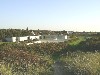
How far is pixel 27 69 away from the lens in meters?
16.2

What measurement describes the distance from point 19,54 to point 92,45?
1719 cm

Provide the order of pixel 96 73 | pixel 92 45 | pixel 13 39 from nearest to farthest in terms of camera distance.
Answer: pixel 96 73 < pixel 92 45 < pixel 13 39

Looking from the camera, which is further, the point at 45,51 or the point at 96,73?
the point at 45,51

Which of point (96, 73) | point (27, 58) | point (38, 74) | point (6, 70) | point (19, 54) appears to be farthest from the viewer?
point (19, 54)

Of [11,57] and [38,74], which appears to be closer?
[38,74]

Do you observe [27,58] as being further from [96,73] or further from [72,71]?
[96,73]

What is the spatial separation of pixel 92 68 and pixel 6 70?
4408 millimetres

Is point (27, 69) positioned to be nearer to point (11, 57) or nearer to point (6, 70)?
point (6, 70)

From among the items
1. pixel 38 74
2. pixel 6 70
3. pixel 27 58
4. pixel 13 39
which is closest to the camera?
pixel 6 70

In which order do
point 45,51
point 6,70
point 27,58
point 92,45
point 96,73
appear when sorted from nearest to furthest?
point 96,73, point 6,70, point 27,58, point 45,51, point 92,45

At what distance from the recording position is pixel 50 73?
16.4 m

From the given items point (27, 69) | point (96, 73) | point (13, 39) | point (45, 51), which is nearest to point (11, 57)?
point (27, 69)

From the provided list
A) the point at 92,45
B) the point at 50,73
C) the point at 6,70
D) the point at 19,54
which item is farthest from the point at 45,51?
the point at 6,70

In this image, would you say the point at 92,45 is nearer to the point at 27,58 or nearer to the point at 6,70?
the point at 27,58
